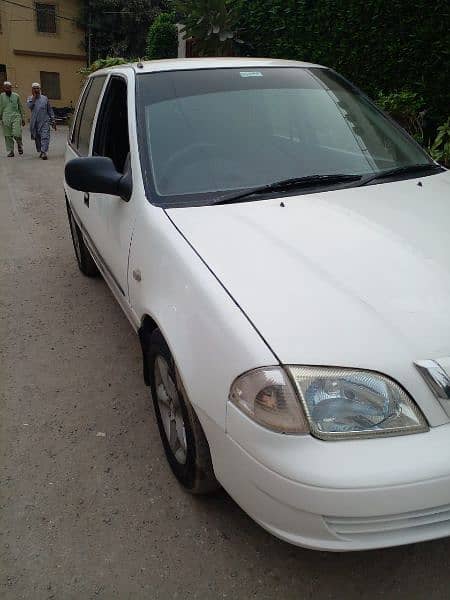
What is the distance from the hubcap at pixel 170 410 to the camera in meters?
2.37

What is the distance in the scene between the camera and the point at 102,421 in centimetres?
306

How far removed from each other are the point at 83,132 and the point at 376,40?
4.61 metres

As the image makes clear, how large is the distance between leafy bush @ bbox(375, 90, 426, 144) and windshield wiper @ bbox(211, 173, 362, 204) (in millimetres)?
3956

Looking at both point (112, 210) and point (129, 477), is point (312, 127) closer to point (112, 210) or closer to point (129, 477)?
point (112, 210)

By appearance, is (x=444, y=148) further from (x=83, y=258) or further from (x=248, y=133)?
(x=83, y=258)

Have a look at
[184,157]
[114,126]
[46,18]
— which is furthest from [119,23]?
[184,157]

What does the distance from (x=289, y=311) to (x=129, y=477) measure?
51.5 inches

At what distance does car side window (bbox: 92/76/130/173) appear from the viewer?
3.21 metres

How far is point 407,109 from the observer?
6371mm

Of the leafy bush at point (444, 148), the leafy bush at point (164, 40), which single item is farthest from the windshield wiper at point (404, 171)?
the leafy bush at point (164, 40)

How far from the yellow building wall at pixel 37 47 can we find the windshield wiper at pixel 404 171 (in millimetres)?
32718

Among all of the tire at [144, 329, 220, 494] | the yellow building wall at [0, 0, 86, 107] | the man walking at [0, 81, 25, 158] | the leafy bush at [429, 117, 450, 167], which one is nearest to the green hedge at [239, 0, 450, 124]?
the leafy bush at [429, 117, 450, 167]

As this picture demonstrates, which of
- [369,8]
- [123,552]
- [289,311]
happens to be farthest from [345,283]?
[369,8]

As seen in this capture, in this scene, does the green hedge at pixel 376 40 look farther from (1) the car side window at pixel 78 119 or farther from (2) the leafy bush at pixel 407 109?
(1) the car side window at pixel 78 119
